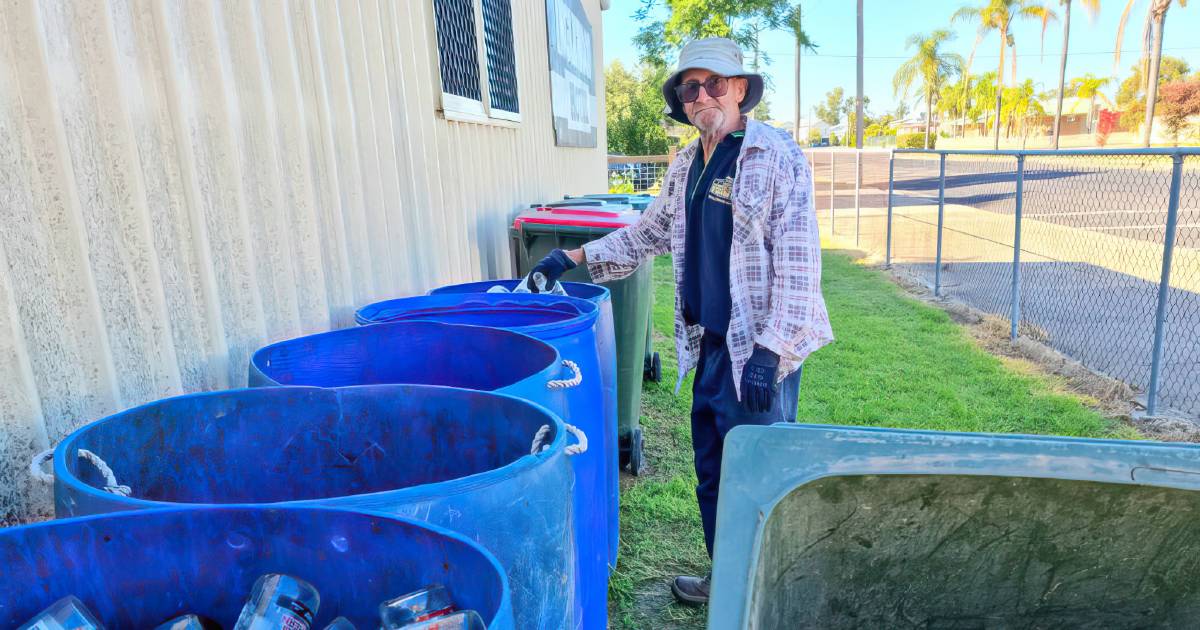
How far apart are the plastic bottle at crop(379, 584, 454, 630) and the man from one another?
65.6 inches

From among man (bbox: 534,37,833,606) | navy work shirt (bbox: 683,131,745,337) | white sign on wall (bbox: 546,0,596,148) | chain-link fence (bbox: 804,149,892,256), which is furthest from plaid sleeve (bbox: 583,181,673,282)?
white sign on wall (bbox: 546,0,596,148)

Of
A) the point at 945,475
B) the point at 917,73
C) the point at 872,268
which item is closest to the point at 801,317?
the point at 945,475

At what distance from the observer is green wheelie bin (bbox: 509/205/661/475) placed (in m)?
4.02

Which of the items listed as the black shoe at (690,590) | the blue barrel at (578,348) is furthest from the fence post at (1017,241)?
the blue barrel at (578,348)

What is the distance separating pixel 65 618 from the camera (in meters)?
0.89

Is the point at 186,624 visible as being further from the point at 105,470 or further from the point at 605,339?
the point at 605,339

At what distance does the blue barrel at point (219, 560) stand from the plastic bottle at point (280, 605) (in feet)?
0.07

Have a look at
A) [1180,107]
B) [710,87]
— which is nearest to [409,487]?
[710,87]

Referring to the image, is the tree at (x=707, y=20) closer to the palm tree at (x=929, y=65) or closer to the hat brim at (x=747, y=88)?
the hat brim at (x=747, y=88)

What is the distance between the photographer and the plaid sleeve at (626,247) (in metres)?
3.24

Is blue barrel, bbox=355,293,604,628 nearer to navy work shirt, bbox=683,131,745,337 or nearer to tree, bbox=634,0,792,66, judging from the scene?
navy work shirt, bbox=683,131,745,337

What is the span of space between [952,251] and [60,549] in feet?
40.4

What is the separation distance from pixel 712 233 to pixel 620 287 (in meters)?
1.33

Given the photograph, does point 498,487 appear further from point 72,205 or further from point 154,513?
point 72,205
